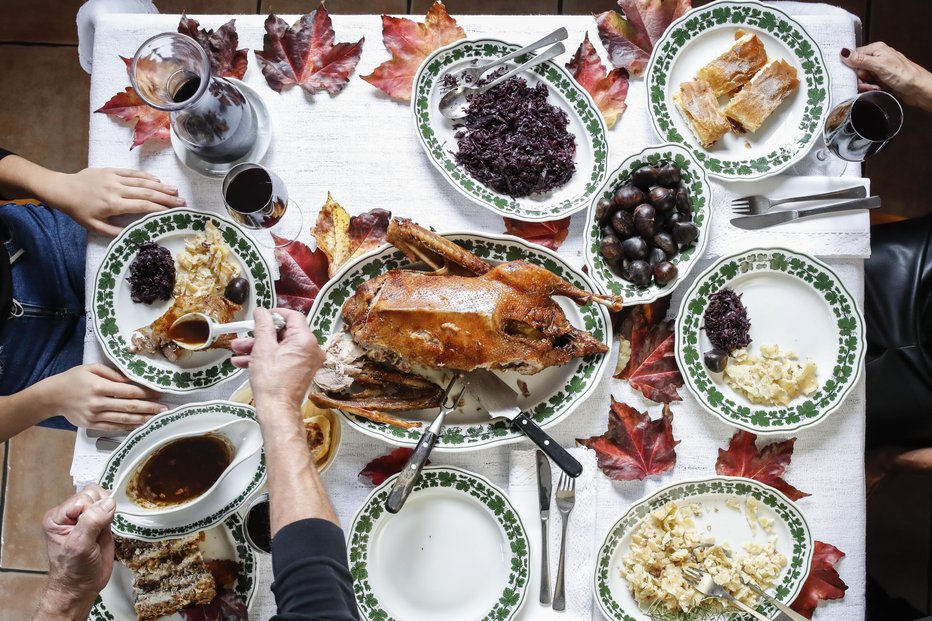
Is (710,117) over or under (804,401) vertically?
over

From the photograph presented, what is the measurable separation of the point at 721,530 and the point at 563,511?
0.43m

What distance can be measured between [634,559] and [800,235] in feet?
3.15

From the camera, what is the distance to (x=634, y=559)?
1855mm

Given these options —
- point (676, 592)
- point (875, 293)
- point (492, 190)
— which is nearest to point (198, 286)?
point (492, 190)

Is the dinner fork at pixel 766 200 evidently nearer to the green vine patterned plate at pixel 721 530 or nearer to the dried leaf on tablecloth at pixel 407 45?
the green vine patterned plate at pixel 721 530

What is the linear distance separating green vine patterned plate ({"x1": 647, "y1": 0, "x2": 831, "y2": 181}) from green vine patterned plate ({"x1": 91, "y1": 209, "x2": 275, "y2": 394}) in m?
1.14

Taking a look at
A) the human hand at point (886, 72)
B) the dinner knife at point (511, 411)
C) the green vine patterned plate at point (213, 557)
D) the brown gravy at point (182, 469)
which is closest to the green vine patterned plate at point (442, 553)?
the dinner knife at point (511, 411)

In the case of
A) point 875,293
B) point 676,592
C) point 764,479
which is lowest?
point 676,592

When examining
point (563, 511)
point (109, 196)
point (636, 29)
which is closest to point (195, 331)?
point (109, 196)

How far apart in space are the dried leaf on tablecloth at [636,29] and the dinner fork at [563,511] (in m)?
1.11

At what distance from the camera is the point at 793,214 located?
1.86 meters

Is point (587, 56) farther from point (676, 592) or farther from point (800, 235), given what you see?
point (676, 592)

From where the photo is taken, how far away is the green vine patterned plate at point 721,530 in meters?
1.84

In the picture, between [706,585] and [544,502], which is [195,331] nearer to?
[544,502]
